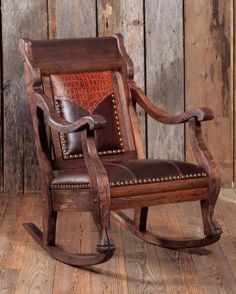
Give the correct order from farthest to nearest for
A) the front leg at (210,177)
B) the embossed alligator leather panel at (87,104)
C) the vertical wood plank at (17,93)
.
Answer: the vertical wood plank at (17,93) → the embossed alligator leather panel at (87,104) → the front leg at (210,177)

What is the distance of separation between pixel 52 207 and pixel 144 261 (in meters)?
0.47

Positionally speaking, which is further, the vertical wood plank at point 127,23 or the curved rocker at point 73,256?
the vertical wood plank at point 127,23

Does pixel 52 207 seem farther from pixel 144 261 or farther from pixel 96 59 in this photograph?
pixel 96 59

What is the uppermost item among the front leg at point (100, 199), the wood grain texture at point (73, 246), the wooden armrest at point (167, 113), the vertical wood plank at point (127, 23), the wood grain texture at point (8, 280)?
the vertical wood plank at point (127, 23)

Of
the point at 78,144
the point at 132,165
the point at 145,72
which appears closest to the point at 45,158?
the point at 78,144

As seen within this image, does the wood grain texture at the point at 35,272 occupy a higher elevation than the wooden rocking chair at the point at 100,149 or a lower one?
lower

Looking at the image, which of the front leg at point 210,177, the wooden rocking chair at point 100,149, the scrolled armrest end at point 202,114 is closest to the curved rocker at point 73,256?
the wooden rocking chair at point 100,149

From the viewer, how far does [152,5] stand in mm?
4484

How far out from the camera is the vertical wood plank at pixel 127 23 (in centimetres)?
448

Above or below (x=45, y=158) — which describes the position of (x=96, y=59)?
above

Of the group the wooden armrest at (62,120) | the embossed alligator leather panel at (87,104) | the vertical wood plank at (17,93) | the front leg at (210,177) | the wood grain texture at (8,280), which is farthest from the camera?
the vertical wood plank at (17,93)

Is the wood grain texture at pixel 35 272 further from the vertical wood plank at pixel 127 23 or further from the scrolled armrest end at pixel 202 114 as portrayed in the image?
the vertical wood plank at pixel 127 23

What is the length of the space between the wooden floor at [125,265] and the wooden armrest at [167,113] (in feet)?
1.92

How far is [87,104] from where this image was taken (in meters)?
3.57
